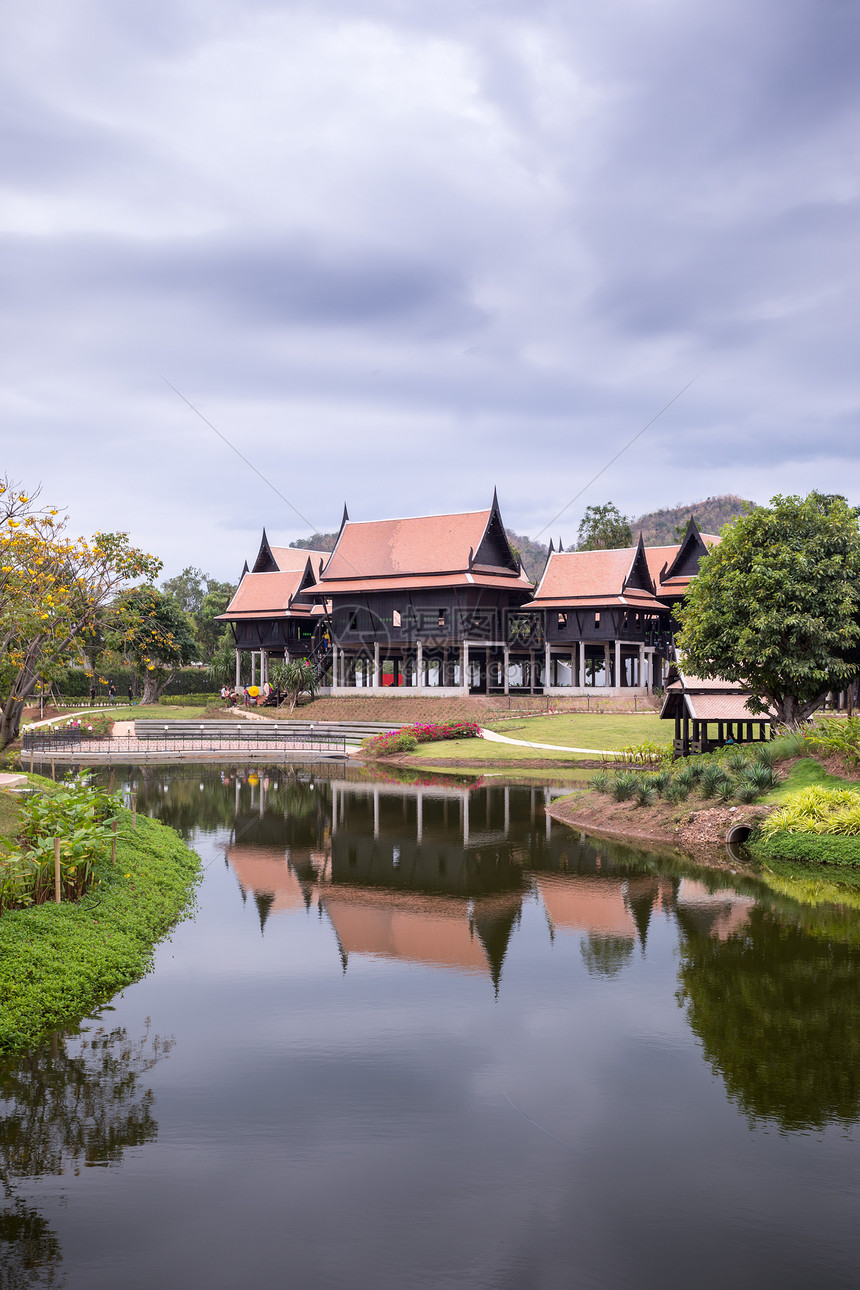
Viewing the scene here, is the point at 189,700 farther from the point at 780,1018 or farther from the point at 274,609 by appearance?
the point at 780,1018

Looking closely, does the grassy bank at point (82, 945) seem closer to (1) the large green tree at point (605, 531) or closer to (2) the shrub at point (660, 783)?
(2) the shrub at point (660, 783)

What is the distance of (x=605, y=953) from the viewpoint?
476 inches

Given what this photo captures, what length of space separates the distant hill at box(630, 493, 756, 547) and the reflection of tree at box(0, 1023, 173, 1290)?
129535 mm

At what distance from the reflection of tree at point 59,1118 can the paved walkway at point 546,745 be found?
949 inches

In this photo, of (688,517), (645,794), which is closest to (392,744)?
(645,794)

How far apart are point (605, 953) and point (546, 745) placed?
23.9m

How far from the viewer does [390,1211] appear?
637cm

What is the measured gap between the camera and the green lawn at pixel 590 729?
35.8 m

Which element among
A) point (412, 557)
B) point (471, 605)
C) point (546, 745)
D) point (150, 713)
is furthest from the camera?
point (412, 557)

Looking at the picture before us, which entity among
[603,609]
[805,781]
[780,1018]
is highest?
[603,609]

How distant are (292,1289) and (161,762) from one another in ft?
111

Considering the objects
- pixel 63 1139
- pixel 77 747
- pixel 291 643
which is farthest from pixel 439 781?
pixel 291 643

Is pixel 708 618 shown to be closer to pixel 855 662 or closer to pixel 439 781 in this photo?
pixel 855 662

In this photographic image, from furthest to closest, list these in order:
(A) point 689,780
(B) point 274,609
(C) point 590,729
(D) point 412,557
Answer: (B) point 274,609
(D) point 412,557
(C) point 590,729
(A) point 689,780
